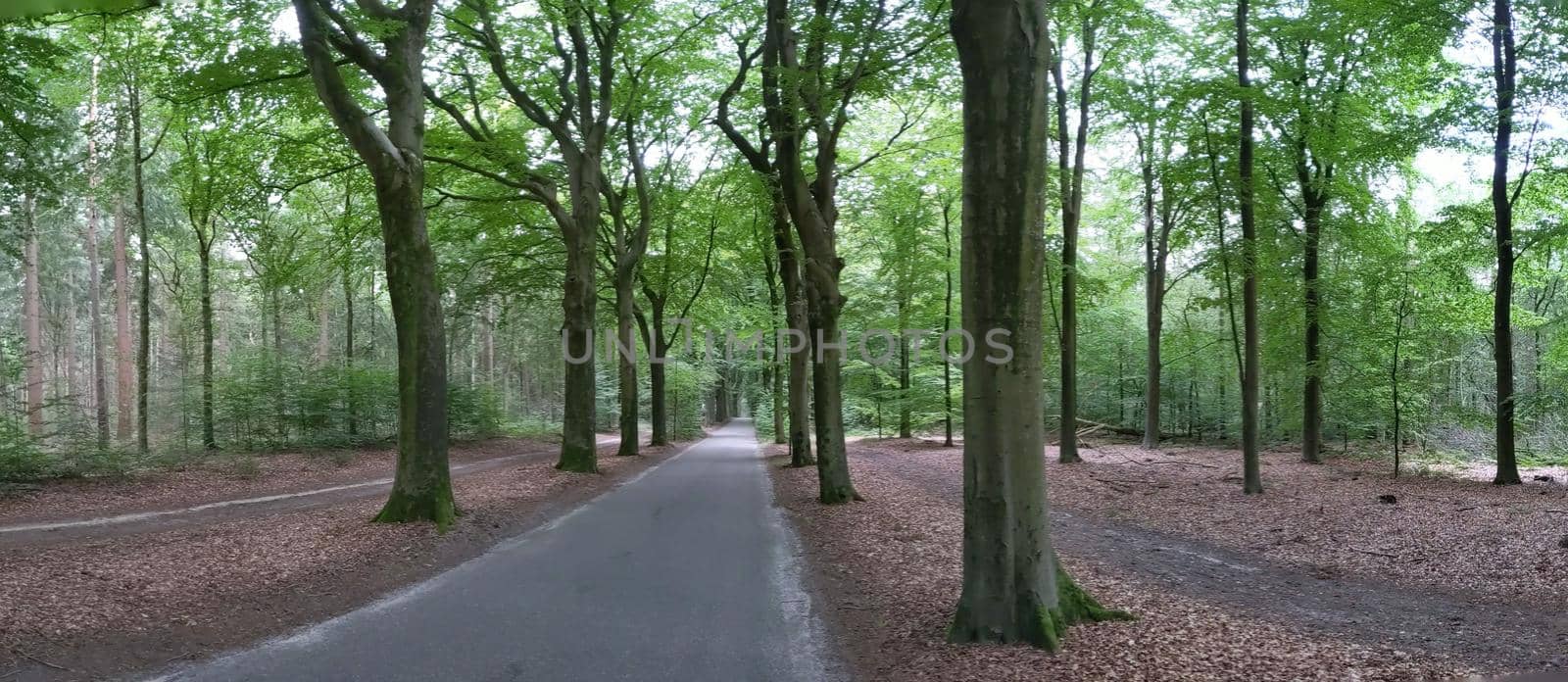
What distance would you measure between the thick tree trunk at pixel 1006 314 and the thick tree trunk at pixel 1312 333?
597 inches

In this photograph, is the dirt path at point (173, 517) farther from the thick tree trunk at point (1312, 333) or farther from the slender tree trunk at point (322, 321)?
the thick tree trunk at point (1312, 333)

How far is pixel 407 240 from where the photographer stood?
1022 centimetres

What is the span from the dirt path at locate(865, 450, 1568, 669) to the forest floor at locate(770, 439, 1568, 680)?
0.9 inches

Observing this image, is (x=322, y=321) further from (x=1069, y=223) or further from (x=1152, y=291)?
(x=1152, y=291)

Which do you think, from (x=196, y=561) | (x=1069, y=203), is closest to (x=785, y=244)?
(x=1069, y=203)

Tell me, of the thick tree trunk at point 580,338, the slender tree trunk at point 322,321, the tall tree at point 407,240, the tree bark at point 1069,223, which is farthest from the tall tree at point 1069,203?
the slender tree trunk at point 322,321

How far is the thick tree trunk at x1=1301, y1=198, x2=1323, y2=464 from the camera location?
57.9ft

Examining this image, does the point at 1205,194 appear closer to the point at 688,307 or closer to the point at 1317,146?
the point at 1317,146

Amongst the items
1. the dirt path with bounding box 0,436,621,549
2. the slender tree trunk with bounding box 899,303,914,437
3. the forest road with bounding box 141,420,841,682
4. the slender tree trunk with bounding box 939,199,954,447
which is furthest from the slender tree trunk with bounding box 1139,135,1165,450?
the dirt path with bounding box 0,436,621,549

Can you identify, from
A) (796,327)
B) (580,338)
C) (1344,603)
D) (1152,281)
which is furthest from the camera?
(1152,281)

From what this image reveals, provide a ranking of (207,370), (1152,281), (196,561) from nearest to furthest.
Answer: (196,561)
(207,370)
(1152,281)

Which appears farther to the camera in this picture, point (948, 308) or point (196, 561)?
point (948, 308)

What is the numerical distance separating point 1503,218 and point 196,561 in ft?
60.3

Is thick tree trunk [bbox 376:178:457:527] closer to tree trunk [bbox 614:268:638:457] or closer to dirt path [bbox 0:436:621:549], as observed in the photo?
dirt path [bbox 0:436:621:549]
